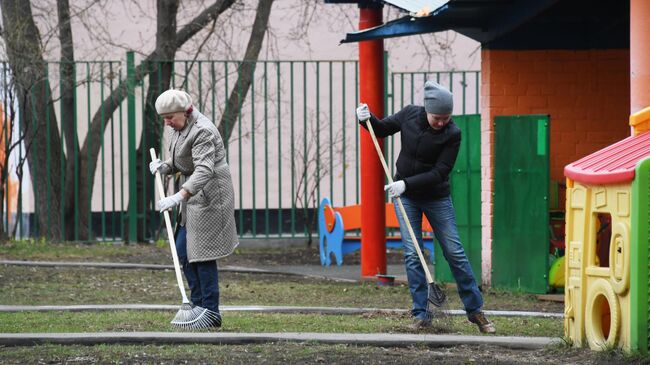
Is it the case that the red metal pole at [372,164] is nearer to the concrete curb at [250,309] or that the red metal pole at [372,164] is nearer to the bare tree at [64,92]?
the concrete curb at [250,309]

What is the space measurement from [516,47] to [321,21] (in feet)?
28.8

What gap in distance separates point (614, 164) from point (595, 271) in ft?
1.84

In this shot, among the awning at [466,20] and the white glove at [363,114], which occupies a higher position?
the awning at [466,20]

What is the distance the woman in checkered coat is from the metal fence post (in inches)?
325

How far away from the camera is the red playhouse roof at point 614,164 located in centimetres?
674

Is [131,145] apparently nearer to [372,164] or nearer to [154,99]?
[154,99]

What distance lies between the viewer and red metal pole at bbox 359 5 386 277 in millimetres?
13078

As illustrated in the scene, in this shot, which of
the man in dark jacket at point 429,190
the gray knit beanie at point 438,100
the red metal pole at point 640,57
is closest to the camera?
the gray knit beanie at point 438,100

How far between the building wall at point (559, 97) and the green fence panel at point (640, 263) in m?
5.97

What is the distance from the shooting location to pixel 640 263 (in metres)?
6.42

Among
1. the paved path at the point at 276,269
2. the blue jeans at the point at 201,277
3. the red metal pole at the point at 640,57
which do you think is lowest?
the paved path at the point at 276,269

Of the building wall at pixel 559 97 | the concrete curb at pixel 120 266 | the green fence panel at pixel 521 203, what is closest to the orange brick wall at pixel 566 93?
the building wall at pixel 559 97

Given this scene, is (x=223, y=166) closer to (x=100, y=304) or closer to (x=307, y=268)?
(x=100, y=304)

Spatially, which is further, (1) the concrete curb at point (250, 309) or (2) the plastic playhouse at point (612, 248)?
(1) the concrete curb at point (250, 309)
